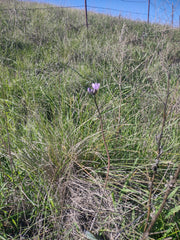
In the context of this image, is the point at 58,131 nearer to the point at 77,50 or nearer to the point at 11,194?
the point at 11,194

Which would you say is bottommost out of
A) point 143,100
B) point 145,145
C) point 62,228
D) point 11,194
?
point 62,228

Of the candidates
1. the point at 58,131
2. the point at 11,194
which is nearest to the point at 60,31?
the point at 58,131

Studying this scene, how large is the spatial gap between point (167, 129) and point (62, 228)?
991 millimetres

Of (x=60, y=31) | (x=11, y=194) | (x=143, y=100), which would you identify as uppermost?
(x=60, y=31)

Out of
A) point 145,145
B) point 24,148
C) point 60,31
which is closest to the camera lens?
point 24,148

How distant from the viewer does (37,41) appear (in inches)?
130

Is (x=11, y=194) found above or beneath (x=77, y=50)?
beneath

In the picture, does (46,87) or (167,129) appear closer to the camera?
(167,129)

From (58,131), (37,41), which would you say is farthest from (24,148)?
(37,41)

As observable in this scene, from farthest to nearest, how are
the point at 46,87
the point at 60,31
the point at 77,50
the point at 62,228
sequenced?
the point at 60,31
the point at 77,50
the point at 46,87
the point at 62,228

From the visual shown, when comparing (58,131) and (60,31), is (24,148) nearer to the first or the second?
(58,131)

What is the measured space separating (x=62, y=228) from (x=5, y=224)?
287 mm

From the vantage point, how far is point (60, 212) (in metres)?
1.03

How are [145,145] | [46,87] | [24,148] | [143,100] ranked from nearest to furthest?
[24,148] < [145,145] < [143,100] < [46,87]
